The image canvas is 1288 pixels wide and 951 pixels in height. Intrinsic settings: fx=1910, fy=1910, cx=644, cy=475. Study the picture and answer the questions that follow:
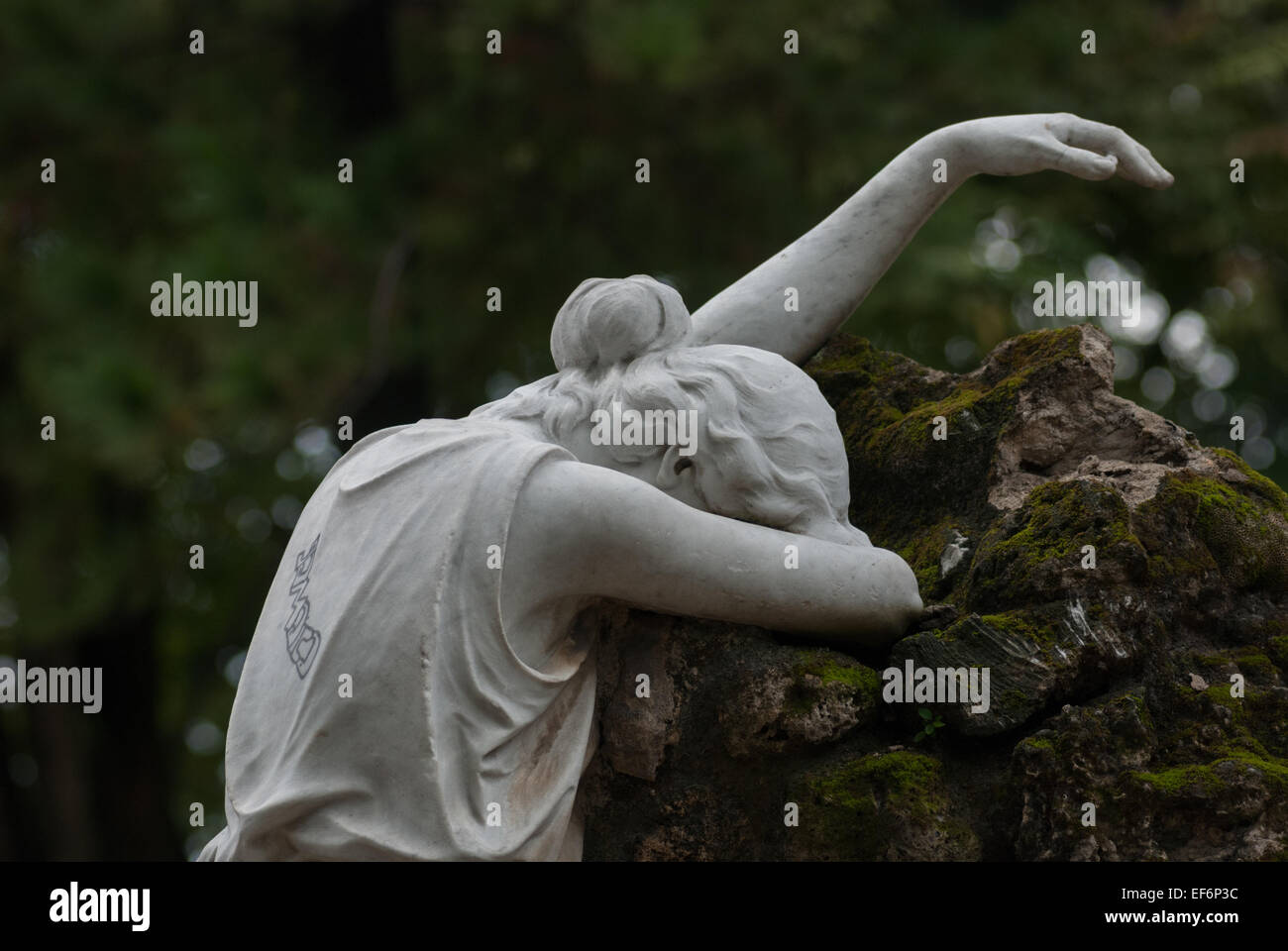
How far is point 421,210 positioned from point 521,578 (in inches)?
168

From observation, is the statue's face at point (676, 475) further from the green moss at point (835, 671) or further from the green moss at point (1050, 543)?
the green moss at point (1050, 543)

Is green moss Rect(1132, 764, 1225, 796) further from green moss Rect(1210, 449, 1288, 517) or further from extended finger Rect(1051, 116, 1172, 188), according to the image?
extended finger Rect(1051, 116, 1172, 188)

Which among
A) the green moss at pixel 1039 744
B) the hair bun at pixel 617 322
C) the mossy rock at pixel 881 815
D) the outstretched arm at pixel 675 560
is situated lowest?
the mossy rock at pixel 881 815

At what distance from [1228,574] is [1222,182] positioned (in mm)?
4223

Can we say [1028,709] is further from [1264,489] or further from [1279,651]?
[1264,489]

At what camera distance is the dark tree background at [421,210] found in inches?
286

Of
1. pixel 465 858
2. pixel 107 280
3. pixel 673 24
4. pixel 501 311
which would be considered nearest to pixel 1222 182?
pixel 673 24

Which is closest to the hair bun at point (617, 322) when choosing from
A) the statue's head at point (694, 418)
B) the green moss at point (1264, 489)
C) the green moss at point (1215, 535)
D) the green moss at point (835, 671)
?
the statue's head at point (694, 418)

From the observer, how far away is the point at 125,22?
775 cm

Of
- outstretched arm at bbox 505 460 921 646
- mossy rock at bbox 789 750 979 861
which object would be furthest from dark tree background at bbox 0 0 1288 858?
mossy rock at bbox 789 750 979 861

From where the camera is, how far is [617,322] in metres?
4.03

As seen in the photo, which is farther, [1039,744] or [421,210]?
[421,210]

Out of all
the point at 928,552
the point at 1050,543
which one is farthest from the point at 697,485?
the point at 1050,543

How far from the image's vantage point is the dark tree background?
23.9ft
